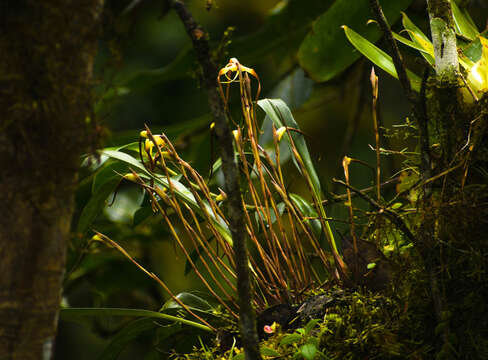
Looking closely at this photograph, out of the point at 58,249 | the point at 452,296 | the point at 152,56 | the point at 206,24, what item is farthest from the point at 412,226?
the point at 152,56

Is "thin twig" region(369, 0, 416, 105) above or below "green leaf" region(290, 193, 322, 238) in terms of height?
above

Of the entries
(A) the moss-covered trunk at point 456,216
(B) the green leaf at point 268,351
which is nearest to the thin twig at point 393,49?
(A) the moss-covered trunk at point 456,216

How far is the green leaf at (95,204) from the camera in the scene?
2.00 feet

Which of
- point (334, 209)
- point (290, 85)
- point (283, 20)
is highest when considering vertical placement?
point (283, 20)

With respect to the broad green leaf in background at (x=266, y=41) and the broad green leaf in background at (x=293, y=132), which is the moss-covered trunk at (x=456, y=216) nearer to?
the broad green leaf in background at (x=293, y=132)

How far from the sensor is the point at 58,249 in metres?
0.30

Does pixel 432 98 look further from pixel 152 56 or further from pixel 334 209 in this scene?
pixel 152 56

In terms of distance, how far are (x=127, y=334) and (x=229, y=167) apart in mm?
368

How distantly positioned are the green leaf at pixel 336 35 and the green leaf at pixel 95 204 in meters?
0.40

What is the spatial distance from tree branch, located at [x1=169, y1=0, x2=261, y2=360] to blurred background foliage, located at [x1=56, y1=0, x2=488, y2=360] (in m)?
0.31

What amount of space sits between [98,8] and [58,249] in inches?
6.1

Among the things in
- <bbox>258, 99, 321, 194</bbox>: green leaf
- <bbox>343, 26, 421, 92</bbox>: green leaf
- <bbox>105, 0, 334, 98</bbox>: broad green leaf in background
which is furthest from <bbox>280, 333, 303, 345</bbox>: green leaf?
<bbox>105, 0, 334, 98</bbox>: broad green leaf in background

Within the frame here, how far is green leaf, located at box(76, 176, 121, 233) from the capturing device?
61 centimetres

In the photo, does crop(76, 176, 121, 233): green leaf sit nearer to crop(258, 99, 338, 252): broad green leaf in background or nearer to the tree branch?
crop(258, 99, 338, 252): broad green leaf in background
